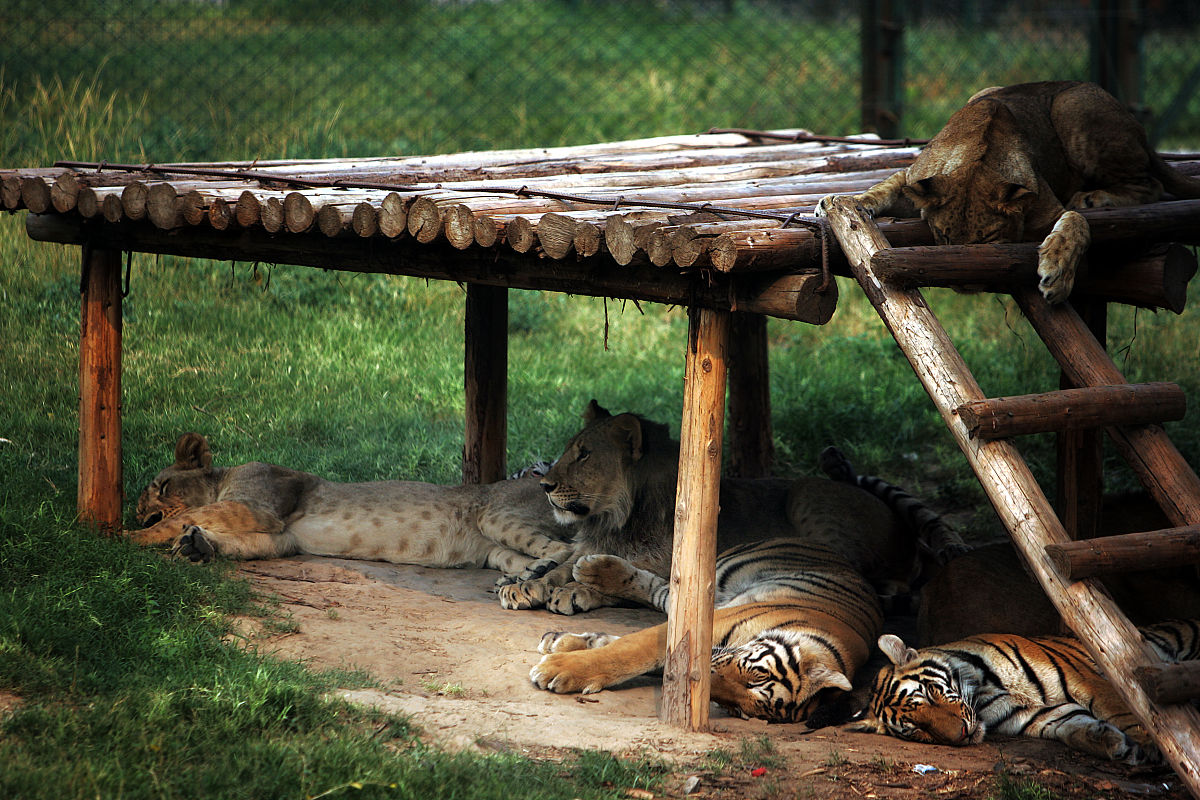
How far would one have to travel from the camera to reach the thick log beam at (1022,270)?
13.1ft

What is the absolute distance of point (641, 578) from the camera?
5898 millimetres

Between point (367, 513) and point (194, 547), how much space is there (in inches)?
38.2

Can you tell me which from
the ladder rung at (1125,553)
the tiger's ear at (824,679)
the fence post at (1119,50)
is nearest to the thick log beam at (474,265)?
the ladder rung at (1125,553)

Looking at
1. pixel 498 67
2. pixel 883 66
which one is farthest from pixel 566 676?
pixel 498 67

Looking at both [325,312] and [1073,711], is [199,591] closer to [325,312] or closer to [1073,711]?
[1073,711]

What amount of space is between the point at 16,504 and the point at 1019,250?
16.1 ft

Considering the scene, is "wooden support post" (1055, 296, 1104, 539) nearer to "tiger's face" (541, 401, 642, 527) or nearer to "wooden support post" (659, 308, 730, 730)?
"wooden support post" (659, 308, 730, 730)

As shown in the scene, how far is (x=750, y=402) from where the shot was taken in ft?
26.0

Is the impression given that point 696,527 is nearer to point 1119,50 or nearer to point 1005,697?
point 1005,697

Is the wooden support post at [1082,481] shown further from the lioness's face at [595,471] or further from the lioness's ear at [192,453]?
the lioness's ear at [192,453]

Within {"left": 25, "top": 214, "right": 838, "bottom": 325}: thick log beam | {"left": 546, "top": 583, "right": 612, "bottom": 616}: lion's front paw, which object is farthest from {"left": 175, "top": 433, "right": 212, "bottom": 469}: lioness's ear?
{"left": 546, "top": 583, "right": 612, "bottom": 616}: lion's front paw

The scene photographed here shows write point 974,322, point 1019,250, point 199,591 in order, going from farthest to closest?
point 974,322, point 199,591, point 1019,250

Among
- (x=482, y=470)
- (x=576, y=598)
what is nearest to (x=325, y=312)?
(x=482, y=470)

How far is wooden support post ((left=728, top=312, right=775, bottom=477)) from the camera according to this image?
776cm
